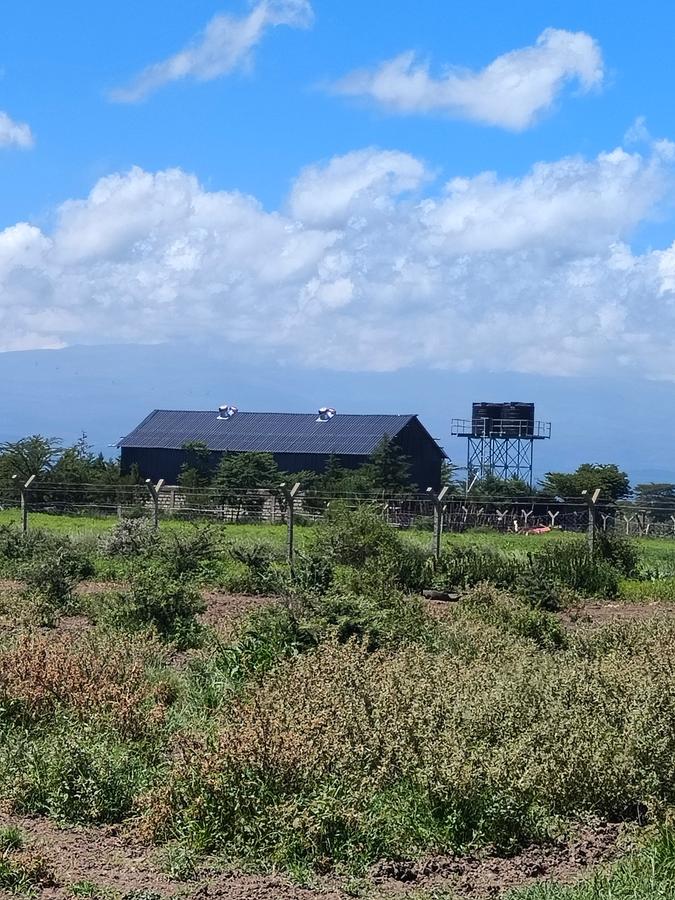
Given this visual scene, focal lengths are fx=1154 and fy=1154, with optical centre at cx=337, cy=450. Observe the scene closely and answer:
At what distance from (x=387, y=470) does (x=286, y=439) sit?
1244 centimetres

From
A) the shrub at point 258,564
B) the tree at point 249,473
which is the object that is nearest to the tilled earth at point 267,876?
the shrub at point 258,564

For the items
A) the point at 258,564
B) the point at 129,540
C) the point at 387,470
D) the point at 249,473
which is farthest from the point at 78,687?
the point at 387,470

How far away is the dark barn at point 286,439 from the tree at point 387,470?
4.59 m

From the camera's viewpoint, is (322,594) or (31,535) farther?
(31,535)

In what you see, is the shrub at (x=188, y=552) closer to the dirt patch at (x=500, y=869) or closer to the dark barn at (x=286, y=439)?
the dirt patch at (x=500, y=869)

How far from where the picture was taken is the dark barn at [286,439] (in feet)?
208

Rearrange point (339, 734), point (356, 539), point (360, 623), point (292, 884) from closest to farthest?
point (292, 884), point (339, 734), point (360, 623), point (356, 539)

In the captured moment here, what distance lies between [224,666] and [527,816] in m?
4.39

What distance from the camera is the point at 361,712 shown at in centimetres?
770

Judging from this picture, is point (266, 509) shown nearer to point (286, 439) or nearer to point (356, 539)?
point (356, 539)

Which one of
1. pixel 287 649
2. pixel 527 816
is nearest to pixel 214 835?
pixel 527 816

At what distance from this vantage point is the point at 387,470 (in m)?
54.7

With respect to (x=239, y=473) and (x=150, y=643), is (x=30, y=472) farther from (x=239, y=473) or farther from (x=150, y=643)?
(x=150, y=643)

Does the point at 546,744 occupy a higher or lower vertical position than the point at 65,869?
higher
